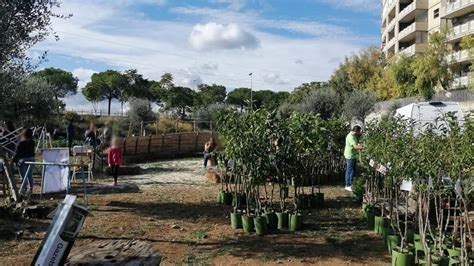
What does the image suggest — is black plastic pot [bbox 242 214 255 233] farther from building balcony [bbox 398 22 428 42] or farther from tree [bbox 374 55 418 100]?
building balcony [bbox 398 22 428 42]

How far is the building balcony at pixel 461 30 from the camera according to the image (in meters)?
43.4

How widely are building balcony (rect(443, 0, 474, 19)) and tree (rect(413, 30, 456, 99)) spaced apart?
10.4 feet

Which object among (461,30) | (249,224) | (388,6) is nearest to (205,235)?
(249,224)

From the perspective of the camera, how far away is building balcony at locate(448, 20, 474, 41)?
43.4 metres

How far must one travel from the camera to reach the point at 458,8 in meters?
45.8

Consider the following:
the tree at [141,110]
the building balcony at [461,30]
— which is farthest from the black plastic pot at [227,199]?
the building balcony at [461,30]

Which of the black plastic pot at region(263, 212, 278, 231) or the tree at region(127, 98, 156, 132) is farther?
the tree at region(127, 98, 156, 132)

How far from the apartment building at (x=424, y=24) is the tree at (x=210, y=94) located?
2209 cm

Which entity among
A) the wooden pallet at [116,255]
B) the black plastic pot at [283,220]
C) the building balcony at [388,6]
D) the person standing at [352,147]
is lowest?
the black plastic pot at [283,220]

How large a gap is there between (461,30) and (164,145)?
31.5 meters

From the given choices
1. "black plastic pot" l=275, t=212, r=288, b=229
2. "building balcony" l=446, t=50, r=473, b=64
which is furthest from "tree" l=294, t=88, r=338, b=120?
"black plastic pot" l=275, t=212, r=288, b=229

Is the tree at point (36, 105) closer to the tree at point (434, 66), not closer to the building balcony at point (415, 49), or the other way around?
the tree at point (434, 66)

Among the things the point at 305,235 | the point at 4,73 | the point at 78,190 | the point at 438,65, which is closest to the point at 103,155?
the point at 78,190

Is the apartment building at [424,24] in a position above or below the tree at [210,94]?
above
